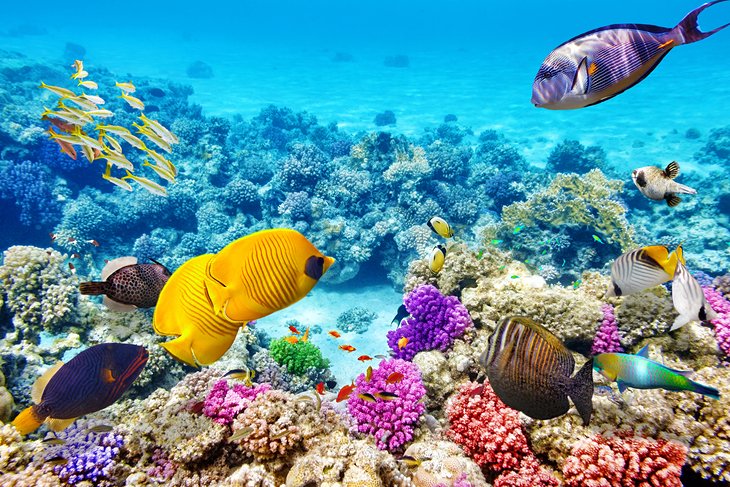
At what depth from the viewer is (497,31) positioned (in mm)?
93875

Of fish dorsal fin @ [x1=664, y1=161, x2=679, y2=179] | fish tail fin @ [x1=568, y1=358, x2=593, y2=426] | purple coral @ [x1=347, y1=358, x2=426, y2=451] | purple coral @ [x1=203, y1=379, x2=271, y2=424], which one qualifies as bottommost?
purple coral @ [x1=347, y1=358, x2=426, y2=451]

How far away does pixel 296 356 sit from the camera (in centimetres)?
629

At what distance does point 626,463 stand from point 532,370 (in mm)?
1581

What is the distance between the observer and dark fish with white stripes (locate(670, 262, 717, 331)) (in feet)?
10.3

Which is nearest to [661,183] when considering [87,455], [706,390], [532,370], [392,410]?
[706,390]

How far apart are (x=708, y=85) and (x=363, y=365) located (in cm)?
4727

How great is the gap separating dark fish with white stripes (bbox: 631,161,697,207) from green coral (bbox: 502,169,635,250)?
6.54 meters

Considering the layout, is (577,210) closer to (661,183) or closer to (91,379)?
(661,183)

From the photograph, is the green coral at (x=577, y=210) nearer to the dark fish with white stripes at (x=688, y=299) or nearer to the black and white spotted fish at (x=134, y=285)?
the dark fish with white stripes at (x=688, y=299)

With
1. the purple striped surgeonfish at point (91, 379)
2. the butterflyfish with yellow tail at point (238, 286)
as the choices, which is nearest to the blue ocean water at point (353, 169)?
the purple striped surgeonfish at point (91, 379)

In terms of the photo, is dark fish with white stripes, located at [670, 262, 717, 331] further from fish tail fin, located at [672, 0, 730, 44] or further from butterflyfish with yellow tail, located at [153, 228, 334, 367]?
butterflyfish with yellow tail, located at [153, 228, 334, 367]

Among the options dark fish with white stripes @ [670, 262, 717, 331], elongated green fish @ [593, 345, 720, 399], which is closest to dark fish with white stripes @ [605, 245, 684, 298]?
dark fish with white stripes @ [670, 262, 717, 331]

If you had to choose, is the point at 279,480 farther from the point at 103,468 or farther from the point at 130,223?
the point at 130,223

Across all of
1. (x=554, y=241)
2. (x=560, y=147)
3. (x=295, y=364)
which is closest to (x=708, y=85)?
(x=560, y=147)
